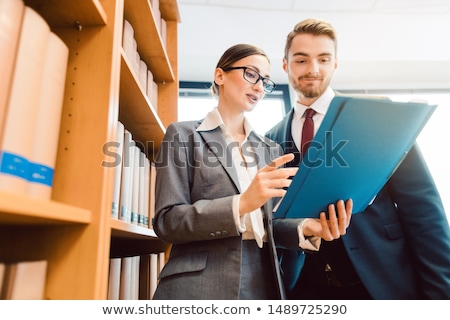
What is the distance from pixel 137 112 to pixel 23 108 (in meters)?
0.79

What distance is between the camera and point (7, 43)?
0.46m

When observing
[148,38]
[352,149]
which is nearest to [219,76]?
[148,38]

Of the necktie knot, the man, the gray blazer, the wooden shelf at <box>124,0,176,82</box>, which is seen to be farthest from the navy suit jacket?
the wooden shelf at <box>124,0,176,82</box>

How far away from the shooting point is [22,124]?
1.56ft

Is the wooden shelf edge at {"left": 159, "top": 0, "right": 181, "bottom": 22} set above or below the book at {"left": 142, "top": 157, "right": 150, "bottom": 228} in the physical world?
above

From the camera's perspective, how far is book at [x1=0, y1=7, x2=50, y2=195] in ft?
1.48

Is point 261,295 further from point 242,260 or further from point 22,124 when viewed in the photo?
point 22,124

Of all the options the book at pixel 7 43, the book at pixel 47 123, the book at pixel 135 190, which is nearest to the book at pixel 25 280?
the book at pixel 47 123

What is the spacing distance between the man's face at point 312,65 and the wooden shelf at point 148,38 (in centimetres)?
72

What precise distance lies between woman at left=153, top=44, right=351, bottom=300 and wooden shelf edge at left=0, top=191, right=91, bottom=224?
11.1 inches

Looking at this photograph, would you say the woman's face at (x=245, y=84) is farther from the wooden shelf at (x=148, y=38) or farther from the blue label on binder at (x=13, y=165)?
the blue label on binder at (x=13, y=165)

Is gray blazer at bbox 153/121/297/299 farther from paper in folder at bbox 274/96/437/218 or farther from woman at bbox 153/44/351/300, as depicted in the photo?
paper in folder at bbox 274/96/437/218
